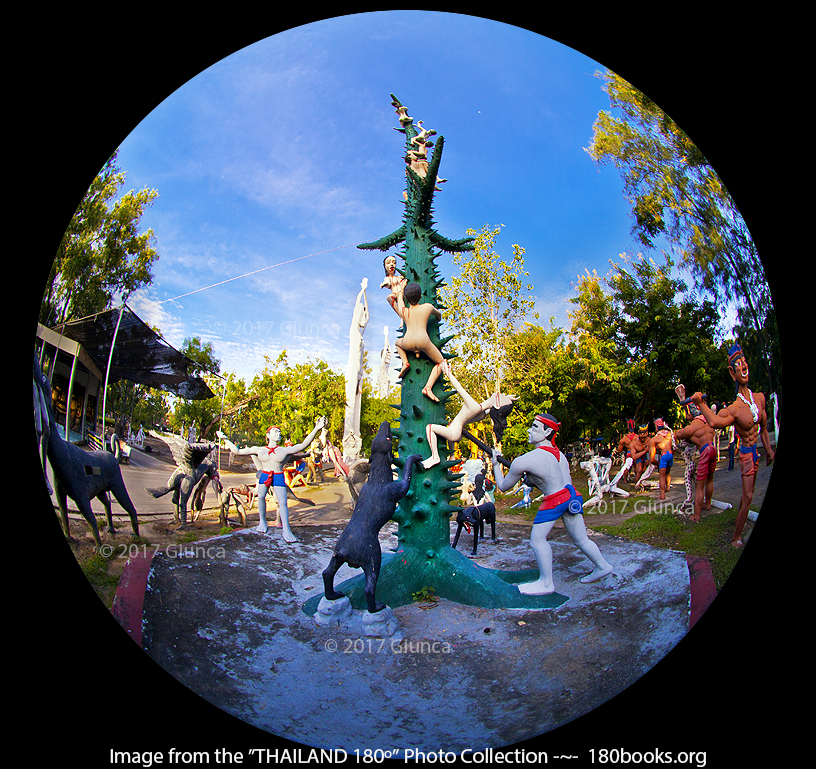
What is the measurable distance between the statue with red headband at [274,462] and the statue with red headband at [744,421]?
348cm

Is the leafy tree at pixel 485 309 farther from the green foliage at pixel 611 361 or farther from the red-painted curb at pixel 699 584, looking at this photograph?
the red-painted curb at pixel 699 584

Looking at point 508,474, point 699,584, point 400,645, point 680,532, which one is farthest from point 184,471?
point 699,584

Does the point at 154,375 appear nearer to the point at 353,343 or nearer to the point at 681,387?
the point at 353,343

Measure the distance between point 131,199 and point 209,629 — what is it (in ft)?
12.7

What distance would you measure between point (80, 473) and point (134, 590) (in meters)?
1.16

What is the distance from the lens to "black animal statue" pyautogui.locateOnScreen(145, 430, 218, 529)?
17.5ft

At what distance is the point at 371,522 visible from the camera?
5.01m

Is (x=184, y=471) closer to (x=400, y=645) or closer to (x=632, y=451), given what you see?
(x=400, y=645)

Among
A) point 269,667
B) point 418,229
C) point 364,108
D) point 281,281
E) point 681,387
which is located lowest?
point 269,667

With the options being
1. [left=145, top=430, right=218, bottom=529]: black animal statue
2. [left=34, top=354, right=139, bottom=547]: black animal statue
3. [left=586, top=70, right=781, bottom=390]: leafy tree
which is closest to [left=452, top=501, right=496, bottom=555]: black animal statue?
[left=145, top=430, right=218, bottom=529]: black animal statue

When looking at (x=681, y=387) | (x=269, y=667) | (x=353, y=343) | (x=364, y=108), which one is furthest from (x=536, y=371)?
(x=269, y=667)

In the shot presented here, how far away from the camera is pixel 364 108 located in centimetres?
560

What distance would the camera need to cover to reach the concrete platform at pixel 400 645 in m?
4.73

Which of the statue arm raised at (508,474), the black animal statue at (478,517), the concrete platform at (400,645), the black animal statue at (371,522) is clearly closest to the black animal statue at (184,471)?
the concrete platform at (400,645)
